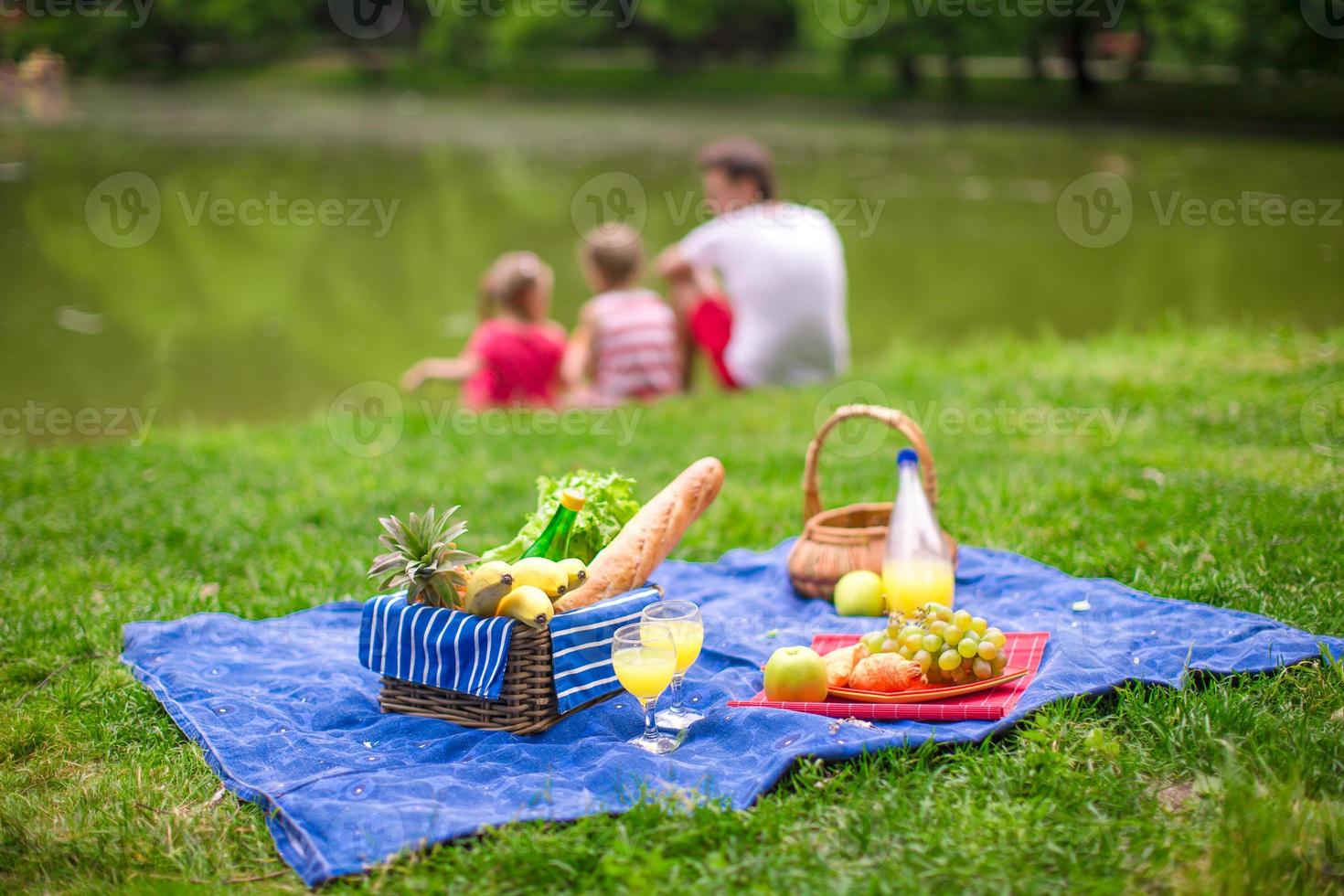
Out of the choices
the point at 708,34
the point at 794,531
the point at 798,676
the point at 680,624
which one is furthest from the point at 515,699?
the point at 708,34

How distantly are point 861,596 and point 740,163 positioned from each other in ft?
13.9

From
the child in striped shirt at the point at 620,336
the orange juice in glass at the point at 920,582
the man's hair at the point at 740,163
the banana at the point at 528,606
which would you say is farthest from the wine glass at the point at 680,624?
the man's hair at the point at 740,163

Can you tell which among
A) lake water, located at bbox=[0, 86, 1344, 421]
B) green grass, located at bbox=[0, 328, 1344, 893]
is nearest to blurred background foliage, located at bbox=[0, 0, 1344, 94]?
lake water, located at bbox=[0, 86, 1344, 421]

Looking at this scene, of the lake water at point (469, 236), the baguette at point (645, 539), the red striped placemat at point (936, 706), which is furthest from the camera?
the lake water at point (469, 236)

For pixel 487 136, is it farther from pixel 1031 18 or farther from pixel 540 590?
pixel 540 590

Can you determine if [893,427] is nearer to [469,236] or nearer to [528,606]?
[528,606]

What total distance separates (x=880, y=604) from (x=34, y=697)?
276cm

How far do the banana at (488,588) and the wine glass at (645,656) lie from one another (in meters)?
0.38

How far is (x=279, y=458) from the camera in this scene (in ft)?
22.4

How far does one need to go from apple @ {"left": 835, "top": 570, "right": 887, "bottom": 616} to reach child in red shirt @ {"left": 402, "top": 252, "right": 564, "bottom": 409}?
13.4ft

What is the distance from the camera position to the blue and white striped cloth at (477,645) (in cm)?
334

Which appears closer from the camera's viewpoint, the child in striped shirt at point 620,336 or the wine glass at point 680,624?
the wine glass at point 680,624

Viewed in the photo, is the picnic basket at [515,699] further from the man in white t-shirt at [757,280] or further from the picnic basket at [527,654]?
the man in white t-shirt at [757,280]

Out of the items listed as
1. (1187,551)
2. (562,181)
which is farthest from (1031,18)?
(1187,551)
